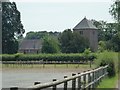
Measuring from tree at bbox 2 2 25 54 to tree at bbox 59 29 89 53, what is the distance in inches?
618

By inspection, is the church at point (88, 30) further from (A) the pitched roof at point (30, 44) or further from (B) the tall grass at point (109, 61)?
(B) the tall grass at point (109, 61)

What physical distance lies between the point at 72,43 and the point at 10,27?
20.9 metres

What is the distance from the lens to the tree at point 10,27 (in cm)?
11238

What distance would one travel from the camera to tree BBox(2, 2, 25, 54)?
4424 inches

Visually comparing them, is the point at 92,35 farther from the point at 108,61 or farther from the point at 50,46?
the point at 108,61

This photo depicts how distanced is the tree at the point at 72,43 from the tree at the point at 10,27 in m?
15.7

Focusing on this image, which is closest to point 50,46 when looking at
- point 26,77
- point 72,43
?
point 72,43

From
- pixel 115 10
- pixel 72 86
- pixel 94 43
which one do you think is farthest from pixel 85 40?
pixel 72 86

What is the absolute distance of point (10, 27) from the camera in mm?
118500

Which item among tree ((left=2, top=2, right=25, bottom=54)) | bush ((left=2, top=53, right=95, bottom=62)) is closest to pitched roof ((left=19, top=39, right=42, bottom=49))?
tree ((left=2, top=2, right=25, bottom=54))

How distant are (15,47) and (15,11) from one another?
1408cm

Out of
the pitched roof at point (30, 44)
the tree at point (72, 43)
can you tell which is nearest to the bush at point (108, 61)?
the tree at point (72, 43)

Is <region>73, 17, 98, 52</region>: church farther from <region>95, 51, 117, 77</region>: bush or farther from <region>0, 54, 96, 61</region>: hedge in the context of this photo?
<region>95, 51, 117, 77</region>: bush

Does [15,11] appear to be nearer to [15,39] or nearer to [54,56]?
[15,39]
